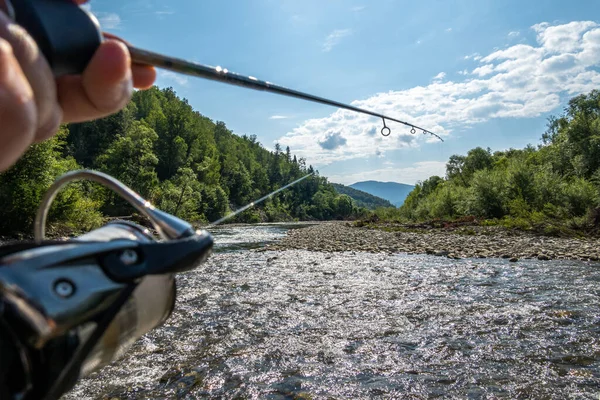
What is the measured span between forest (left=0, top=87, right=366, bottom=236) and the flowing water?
10.4ft

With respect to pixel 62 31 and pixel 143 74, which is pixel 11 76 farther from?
pixel 143 74

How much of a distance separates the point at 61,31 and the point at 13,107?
1.40ft

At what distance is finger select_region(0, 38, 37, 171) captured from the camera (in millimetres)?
782

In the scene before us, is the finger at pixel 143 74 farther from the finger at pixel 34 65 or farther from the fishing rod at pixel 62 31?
the finger at pixel 34 65

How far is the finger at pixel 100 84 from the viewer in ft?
3.97

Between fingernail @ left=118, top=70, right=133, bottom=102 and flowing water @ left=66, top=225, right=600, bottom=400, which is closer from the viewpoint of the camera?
fingernail @ left=118, top=70, right=133, bottom=102

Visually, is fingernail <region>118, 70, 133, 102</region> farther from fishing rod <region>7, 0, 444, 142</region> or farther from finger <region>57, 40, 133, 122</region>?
fishing rod <region>7, 0, 444, 142</region>

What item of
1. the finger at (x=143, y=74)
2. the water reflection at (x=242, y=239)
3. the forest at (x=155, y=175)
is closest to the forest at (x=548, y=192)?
the water reflection at (x=242, y=239)

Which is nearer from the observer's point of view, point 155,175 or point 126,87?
point 126,87

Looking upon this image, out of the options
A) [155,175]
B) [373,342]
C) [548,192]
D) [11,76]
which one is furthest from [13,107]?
[155,175]

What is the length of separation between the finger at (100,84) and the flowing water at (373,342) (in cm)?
411

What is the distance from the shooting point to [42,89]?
0.99 meters

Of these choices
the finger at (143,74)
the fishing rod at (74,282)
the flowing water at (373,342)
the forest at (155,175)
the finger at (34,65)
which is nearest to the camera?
the fishing rod at (74,282)

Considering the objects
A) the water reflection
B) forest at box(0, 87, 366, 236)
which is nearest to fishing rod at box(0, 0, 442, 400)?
forest at box(0, 87, 366, 236)
